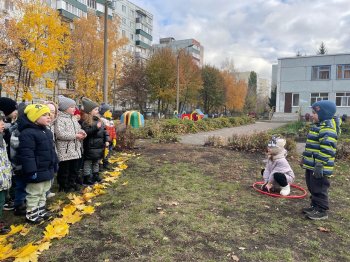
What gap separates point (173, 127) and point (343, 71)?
1079 inches

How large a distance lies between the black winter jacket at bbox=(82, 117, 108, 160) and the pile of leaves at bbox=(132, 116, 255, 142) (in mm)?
6233

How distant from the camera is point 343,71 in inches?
1332

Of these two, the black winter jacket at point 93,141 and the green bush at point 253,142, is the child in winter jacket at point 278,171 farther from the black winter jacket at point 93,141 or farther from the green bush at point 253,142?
the green bush at point 253,142

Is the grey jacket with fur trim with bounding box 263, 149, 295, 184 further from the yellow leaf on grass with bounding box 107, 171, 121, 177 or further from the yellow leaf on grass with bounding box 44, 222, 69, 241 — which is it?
the yellow leaf on grass with bounding box 44, 222, 69, 241

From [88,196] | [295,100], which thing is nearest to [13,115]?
[88,196]

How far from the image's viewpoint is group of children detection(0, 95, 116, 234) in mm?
3906

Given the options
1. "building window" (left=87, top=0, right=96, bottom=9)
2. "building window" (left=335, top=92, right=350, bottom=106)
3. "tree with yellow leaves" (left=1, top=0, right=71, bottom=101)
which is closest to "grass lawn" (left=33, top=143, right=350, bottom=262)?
"tree with yellow leaves" (left=1, top=0, right=71, bottom=101)

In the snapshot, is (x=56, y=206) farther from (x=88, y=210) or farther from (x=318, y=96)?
(x=318, y=96)

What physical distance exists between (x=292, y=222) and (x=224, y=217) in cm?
106

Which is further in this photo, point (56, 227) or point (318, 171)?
point (318, 171)

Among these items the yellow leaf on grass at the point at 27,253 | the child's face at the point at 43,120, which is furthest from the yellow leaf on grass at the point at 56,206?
the child's face at the point at 43,120

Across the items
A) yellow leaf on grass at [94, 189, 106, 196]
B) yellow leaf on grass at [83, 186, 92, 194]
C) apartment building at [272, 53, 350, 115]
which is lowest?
yellow leaf on grass at [94, 189, 106, 196]

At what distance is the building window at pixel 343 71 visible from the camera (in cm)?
3366

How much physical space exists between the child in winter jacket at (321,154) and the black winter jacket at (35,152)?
13.3 ft
